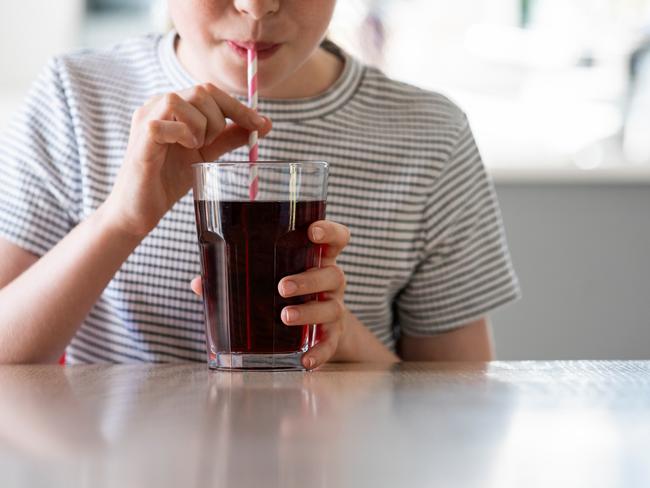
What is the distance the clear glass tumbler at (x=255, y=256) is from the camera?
2.74 ft

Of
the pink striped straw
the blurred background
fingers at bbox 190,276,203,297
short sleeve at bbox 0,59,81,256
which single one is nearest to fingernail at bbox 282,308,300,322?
fingers at bbox 190,276,203,297

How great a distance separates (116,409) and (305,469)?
0.71ft

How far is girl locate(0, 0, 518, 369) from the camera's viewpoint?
1.10 meters

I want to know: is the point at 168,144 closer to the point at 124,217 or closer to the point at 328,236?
the point at 124,217

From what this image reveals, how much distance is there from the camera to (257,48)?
1089 millimetres

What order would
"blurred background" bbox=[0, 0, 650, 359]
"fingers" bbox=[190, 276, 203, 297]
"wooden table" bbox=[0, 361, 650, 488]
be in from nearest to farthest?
"wooden table" bbox=[0, 361, 650, 488] < "fingers" bbox=[190, 276, 203, 297] < "blurred background" bbox=[0, 0, 650, 359]

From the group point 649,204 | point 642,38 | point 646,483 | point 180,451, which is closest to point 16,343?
point 180,451

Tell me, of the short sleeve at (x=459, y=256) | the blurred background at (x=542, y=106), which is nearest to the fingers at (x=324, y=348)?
the short sleeve at (x=459, y=256)

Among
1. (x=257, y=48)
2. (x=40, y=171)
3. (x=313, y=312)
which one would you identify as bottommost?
(x=313, y=312)

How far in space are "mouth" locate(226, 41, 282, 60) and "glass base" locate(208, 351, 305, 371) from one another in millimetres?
384

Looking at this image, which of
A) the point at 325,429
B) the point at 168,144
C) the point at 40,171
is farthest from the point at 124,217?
the point at 325,429

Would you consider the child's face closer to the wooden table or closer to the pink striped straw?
the pink striped straw

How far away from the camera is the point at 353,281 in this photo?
52.9 inches

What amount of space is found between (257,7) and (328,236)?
0.29m
